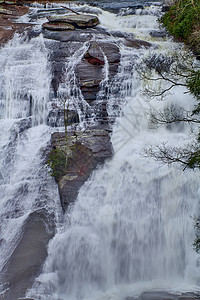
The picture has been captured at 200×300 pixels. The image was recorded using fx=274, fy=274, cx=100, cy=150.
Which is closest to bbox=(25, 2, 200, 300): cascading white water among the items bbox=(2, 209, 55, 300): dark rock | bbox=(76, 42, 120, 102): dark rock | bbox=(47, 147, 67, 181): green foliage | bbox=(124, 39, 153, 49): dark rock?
bbox=(2, 209, 55, 300): dark rock

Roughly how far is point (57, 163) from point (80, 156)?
80cm

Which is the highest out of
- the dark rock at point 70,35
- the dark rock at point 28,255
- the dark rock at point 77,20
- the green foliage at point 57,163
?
the dark rock at point 77,20

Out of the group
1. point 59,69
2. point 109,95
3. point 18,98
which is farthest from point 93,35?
point 18,98

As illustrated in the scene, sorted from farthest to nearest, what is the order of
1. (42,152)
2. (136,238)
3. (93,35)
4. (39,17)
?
(39,17)
(93,35)
(42,152)
(136,238)

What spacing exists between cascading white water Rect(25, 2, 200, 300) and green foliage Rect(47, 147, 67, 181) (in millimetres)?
1008

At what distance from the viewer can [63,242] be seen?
761 centimetres

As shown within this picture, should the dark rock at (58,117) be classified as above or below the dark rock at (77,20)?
below

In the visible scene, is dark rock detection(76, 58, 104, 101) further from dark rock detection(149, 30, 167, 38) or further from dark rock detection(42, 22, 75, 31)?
dark rock detection(149, 30, 167, 38)

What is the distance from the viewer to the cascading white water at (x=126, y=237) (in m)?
6.95

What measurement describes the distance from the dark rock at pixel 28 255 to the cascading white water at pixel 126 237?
0.24 m

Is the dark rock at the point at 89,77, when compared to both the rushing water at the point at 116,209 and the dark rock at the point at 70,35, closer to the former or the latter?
the rushing water at the point at 116,209

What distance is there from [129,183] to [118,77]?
5.04 m

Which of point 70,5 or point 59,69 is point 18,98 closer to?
point 59,69

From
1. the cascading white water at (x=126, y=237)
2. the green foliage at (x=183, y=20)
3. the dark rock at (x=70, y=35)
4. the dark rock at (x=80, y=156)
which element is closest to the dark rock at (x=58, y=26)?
the dark rock at (x=70, y=35)
